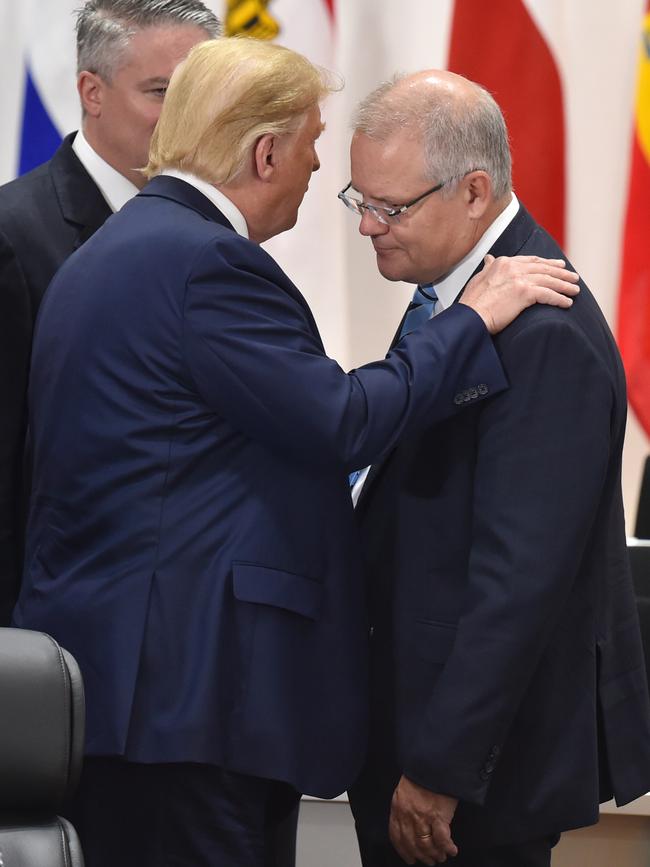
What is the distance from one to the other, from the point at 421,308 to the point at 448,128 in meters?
0.30

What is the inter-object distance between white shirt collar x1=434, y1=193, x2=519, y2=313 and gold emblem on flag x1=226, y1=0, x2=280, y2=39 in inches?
72.1

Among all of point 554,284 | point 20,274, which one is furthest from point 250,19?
point 554,284

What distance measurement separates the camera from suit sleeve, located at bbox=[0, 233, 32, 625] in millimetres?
1931

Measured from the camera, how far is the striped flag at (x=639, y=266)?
331 centimetres

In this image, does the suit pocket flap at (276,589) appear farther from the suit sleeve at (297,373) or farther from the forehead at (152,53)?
the forehead at (152,53)

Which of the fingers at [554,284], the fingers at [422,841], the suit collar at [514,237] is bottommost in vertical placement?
the fingers at [422,841]

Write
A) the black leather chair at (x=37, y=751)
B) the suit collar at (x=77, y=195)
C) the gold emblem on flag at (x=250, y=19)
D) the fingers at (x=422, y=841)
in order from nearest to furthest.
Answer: the black leather chair at (x=37, y=751), the fingers at (x=422, y=841), the suit collar at (x=77, y=195), the gold emblem on flag at (x=250, y=19)

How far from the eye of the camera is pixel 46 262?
2010mm

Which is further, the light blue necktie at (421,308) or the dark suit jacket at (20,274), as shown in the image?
the dark suit jacket at (20,274)

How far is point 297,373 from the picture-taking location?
146 cm

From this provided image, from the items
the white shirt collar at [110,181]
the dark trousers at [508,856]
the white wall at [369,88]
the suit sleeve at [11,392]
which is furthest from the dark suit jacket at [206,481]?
the white wall at [369,88]

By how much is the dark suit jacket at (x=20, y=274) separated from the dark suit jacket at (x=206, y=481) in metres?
0.42

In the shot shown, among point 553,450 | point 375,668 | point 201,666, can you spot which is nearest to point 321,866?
point 375,668

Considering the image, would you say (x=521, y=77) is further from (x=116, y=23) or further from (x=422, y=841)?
(x=422, y=841)
